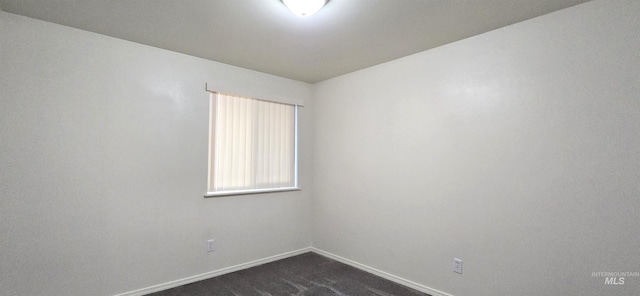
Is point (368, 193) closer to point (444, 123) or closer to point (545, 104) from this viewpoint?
point (444, 123)

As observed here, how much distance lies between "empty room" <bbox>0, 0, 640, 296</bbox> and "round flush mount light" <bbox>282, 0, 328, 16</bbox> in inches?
0.5

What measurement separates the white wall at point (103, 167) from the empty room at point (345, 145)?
0.01m

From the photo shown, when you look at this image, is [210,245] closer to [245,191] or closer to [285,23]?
[245,191]

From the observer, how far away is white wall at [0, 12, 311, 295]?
2.19m

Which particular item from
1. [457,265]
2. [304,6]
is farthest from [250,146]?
[457,265]

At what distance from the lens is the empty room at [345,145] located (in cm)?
194

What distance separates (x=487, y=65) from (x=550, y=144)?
80 centimetres

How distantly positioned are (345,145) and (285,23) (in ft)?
5.80

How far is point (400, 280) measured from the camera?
292 centimetres

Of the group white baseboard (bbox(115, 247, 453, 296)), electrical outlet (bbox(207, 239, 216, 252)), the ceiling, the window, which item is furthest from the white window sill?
the ceiling

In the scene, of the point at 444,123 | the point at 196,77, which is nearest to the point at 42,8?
the point at 196,77

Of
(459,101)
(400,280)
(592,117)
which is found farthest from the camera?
(400,280)

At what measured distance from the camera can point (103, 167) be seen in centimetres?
250

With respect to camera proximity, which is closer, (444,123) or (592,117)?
(592,117)
